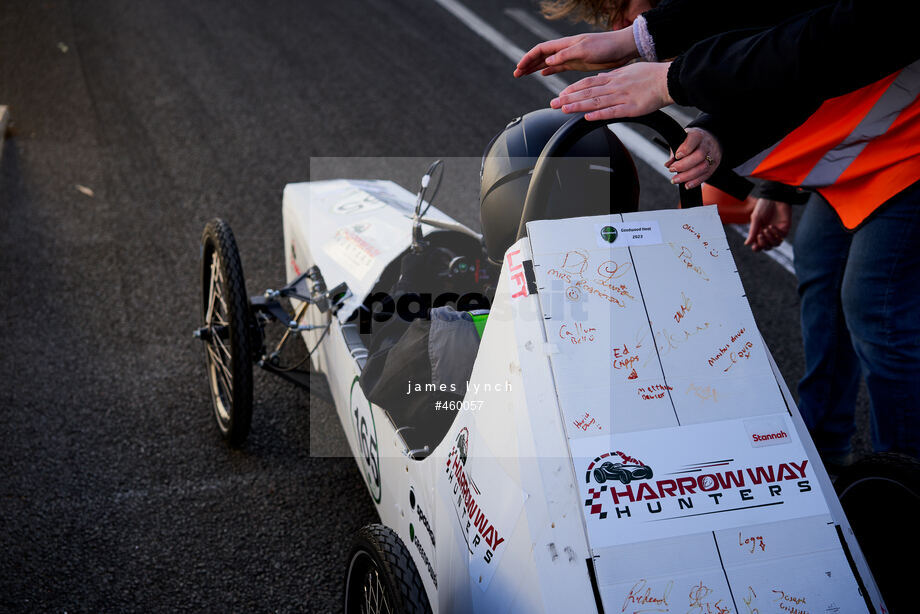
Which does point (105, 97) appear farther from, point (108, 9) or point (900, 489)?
point (900, 489)

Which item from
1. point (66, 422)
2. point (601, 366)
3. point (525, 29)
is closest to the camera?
point (601, 366)

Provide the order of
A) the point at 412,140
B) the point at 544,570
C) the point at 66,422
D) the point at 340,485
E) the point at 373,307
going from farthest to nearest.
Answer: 1. the point at 412,140
2. the point at 66,422
3. the point at 340,485
4. the point at 373,307
5. the point at 544,570

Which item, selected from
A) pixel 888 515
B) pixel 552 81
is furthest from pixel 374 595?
pixel 552 81

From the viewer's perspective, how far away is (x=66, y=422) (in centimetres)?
292

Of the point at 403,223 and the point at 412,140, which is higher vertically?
the point at 412,140

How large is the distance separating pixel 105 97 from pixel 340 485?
4.12 metres

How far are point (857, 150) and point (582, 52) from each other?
732mm

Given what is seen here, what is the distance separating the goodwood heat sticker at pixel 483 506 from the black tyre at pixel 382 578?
0.13 metres

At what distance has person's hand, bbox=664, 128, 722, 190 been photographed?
1.76 meters

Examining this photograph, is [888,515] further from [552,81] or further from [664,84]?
[552,81]

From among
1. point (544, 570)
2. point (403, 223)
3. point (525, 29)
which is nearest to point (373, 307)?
point (403, 223)

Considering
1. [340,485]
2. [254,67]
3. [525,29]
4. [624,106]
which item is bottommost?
[340,485]
